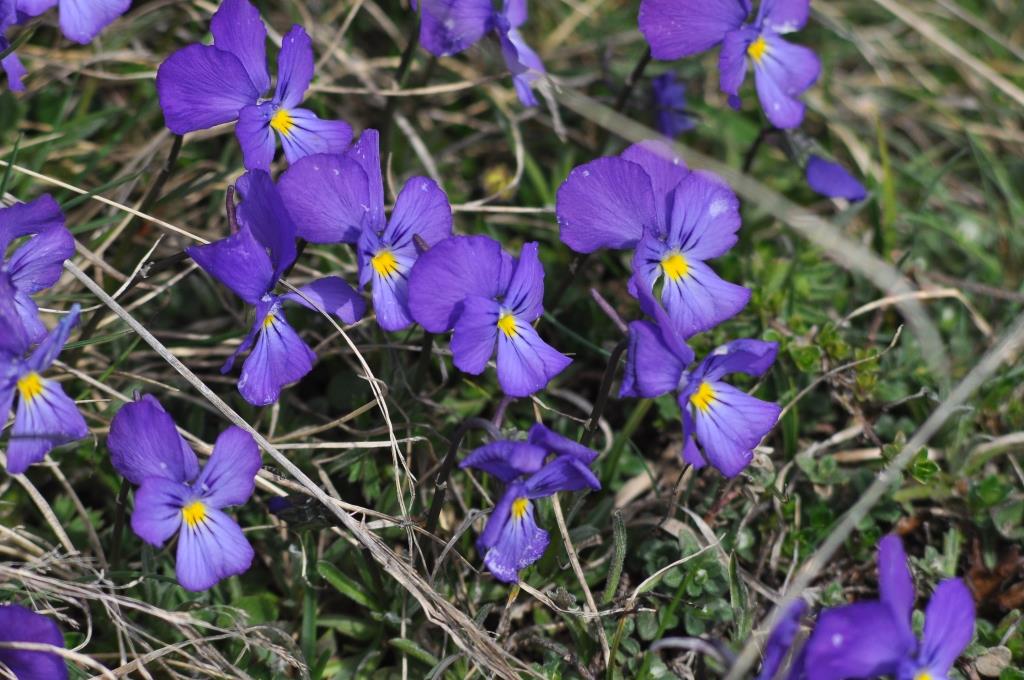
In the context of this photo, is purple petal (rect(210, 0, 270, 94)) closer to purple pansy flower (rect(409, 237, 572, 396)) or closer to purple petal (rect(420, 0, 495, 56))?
purple petal (rect(420, 0, 495, 56))

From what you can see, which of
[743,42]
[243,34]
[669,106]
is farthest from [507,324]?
[669,106]

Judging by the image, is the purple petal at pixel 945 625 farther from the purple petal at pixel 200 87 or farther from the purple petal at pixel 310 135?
the purple petal at pixel 200 87

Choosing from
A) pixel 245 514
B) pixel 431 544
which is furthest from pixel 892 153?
pixel 245 514

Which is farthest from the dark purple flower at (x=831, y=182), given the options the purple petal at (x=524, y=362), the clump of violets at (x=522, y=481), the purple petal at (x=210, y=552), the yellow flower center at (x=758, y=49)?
the purple petal at (x=210, y=552)

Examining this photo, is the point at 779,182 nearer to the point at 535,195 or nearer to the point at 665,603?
the point at 535,195

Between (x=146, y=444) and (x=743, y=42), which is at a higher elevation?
(x=743, y=42)

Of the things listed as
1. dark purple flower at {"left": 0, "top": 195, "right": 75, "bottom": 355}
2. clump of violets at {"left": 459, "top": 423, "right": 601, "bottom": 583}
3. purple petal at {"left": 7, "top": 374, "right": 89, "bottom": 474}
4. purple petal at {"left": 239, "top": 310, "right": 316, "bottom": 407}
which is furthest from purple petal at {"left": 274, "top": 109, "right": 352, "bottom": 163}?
clump of violets at {"left": 459, "top": 423, "right": 601, "bottom": 583}

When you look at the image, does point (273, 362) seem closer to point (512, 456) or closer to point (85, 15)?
point (512, 456)
